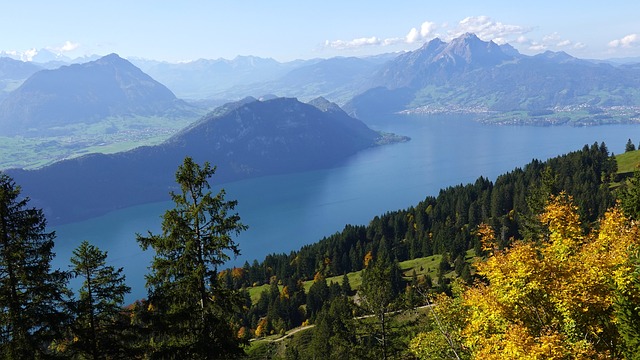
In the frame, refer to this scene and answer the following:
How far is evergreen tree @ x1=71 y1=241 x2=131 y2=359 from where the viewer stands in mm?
20203

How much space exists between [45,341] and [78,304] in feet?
6.10

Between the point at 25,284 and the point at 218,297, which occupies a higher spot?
the point at 25,284

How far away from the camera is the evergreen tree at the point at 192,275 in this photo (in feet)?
65.7

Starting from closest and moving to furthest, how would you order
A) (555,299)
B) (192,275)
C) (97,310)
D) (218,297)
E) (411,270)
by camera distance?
(555,299) < (192,275) < (97,310) < (218,297) < (411,270)

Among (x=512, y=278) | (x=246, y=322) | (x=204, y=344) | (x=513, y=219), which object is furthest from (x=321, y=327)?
(x=513, y=219)

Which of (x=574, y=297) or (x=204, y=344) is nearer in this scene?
(x=574, y=297)

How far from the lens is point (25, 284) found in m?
18.5

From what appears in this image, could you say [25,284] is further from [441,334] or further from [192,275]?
[441,334]

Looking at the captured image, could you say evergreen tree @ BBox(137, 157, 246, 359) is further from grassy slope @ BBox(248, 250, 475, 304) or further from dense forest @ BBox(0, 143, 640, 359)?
grassy slope @ BBox(248, 250, 475, 304)

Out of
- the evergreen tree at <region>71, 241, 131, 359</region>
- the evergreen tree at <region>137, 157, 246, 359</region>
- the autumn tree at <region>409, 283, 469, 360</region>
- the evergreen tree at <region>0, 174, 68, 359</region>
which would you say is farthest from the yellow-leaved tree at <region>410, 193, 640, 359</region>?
the evergreen tree at <region>0, 174, 68, 359</region>

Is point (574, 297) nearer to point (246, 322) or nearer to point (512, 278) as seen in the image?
point (512, 278)

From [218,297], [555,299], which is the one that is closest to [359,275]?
[218,297]

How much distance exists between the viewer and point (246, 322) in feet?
379

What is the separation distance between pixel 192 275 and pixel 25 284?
6.79 meters
